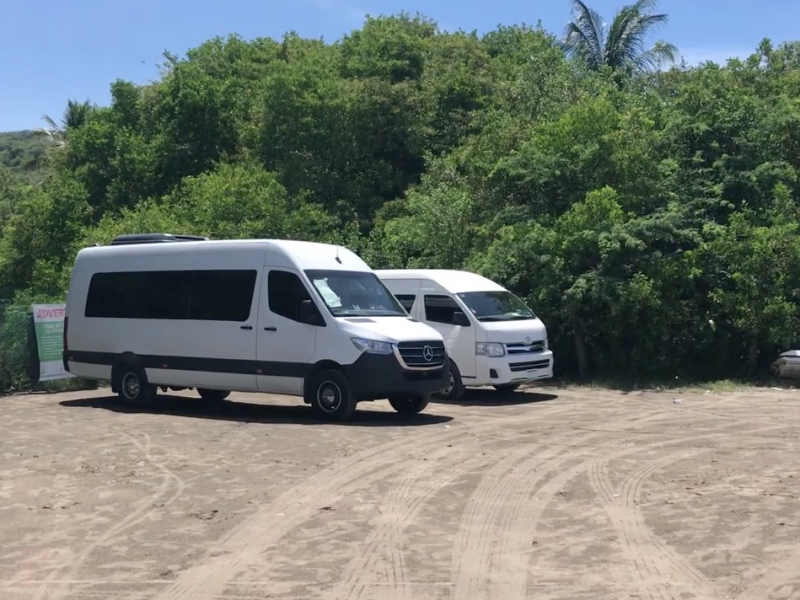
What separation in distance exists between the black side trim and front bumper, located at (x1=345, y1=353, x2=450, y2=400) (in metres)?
0.82

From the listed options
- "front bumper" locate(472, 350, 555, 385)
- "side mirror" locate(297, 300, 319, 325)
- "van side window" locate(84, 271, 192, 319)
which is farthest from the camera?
"front bumper" locate(472, 350, 555, 385)

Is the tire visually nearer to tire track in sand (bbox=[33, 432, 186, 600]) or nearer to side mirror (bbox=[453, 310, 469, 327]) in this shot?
side mirror (bbox=[453, 310, 469, 327])

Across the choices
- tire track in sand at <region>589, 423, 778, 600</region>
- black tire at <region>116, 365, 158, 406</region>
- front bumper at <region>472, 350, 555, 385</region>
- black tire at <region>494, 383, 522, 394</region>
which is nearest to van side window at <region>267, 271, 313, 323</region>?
black tire at <region>116, 365, 158, 406</region>

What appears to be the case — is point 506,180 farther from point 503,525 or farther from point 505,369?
point 503,525

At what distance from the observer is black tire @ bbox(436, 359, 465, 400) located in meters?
17.3

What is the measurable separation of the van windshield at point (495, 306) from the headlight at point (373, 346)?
12.1 feet

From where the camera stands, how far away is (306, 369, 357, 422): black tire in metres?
14.2

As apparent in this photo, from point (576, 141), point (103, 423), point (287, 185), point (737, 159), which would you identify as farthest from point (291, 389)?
point (287, 185)

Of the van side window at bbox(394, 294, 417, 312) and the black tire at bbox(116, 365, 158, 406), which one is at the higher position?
the van side window at bbox(394, 294, 417, 312)

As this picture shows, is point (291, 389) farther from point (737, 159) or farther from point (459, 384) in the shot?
point (737, 159)

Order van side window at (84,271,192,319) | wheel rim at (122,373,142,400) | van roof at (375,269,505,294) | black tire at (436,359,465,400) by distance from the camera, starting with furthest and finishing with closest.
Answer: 1. van roof at (375,269,505,294)
2. black tire at (436,359,465,400)
3. wheel rim at (122,373,142,400)
4. van side window at (84,271,192,319)

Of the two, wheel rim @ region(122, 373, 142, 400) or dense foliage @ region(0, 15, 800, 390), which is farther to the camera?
dense foliage @ region(0, 15, 800, 390)

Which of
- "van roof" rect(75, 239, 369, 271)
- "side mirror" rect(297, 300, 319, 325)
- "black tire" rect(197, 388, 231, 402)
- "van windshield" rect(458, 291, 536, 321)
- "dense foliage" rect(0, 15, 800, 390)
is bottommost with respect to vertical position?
"black tire" rect(197, 388, 231, 402)

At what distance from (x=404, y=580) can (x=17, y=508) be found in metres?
4.15
